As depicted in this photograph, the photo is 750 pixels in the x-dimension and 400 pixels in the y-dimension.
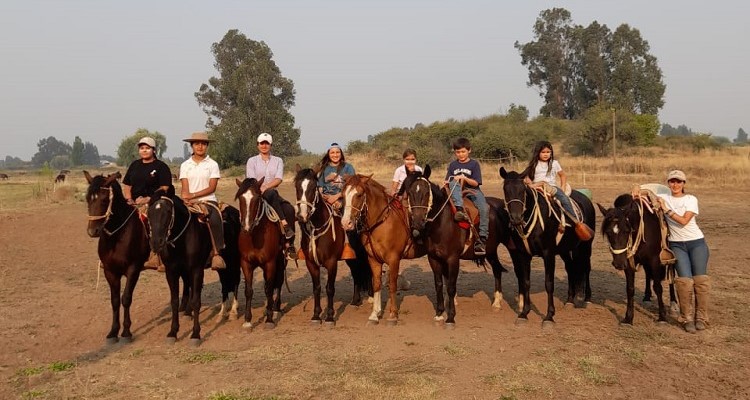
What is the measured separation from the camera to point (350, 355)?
6328 mm

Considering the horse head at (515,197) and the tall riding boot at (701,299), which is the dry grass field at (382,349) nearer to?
the tall riding boot at (701,299)

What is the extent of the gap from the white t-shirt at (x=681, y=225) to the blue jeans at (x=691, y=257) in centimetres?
9

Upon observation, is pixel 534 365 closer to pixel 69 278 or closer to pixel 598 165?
pixel 69 278

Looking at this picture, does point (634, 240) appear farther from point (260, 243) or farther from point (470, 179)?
point (260, 243)

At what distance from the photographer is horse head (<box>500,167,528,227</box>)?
7094 mm

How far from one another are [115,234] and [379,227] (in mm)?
3462

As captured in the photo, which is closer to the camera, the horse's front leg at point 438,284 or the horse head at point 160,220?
the horse head at point 160,220

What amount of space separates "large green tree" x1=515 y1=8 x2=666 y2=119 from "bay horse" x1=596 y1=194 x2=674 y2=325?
5392 centimetres

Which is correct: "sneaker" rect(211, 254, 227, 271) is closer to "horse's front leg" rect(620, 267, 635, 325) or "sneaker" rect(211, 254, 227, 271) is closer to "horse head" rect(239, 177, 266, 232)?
"horse head" rect(239, 177, 266, 232)

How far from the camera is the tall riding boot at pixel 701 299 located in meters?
6.88

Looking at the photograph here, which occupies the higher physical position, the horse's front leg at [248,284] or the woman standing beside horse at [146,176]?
the woman standing beside horse at [146,176]

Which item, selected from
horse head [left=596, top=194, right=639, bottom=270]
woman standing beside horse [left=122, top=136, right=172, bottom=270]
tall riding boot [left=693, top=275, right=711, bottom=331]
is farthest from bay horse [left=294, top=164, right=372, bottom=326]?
tall riding boot [left=693, top=275, right=711, bottom=331]

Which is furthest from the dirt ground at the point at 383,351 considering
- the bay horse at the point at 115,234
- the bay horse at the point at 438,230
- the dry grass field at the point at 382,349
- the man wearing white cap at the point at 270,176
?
the man wearing white cap at the point at 270,176

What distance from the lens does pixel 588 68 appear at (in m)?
59.8
